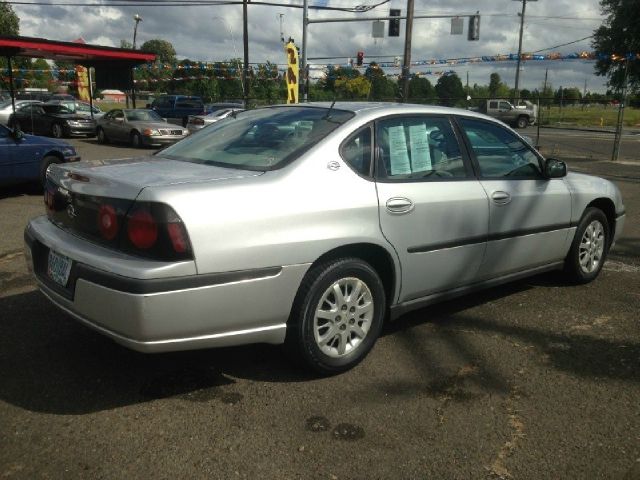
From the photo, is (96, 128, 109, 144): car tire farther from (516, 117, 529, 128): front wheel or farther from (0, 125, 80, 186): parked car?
(516, 117, 529, 128): front wheel

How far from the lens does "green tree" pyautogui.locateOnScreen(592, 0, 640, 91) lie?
34906 millimetres

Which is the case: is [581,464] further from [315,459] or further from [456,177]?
[456,177]

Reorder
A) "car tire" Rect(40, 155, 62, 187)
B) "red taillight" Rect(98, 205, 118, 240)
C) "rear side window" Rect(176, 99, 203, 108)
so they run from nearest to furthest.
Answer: "red taillight" Rect(98, 205, 118, 240) → "car tire" Rect(40, 155, 62, 187) → "rear side window" Rect(176, 99, 203, 108)

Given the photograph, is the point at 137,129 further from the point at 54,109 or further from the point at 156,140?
the point at 54,109

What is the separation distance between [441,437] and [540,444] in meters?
0.45

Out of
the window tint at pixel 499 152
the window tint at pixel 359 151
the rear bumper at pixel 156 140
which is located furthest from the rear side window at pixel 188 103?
the window tint at pixel 359 151

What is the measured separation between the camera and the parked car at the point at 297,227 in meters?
2.75

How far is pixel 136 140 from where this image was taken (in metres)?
18.9

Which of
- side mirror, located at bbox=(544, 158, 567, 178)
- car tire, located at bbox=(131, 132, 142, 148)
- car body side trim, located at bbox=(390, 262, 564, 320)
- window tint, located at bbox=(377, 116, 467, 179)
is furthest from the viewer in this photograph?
car tire, located at bbox=(131, 132, 142, 148)

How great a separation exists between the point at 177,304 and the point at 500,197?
2413 millimetres

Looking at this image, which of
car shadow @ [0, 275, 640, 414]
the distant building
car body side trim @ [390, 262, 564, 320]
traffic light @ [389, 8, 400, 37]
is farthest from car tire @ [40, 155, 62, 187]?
the distant building

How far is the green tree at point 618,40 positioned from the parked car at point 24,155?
3091cm

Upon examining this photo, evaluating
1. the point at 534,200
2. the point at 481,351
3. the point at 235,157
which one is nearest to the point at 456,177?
the point at 534,200

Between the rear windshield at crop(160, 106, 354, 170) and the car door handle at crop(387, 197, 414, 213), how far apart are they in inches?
21.4
